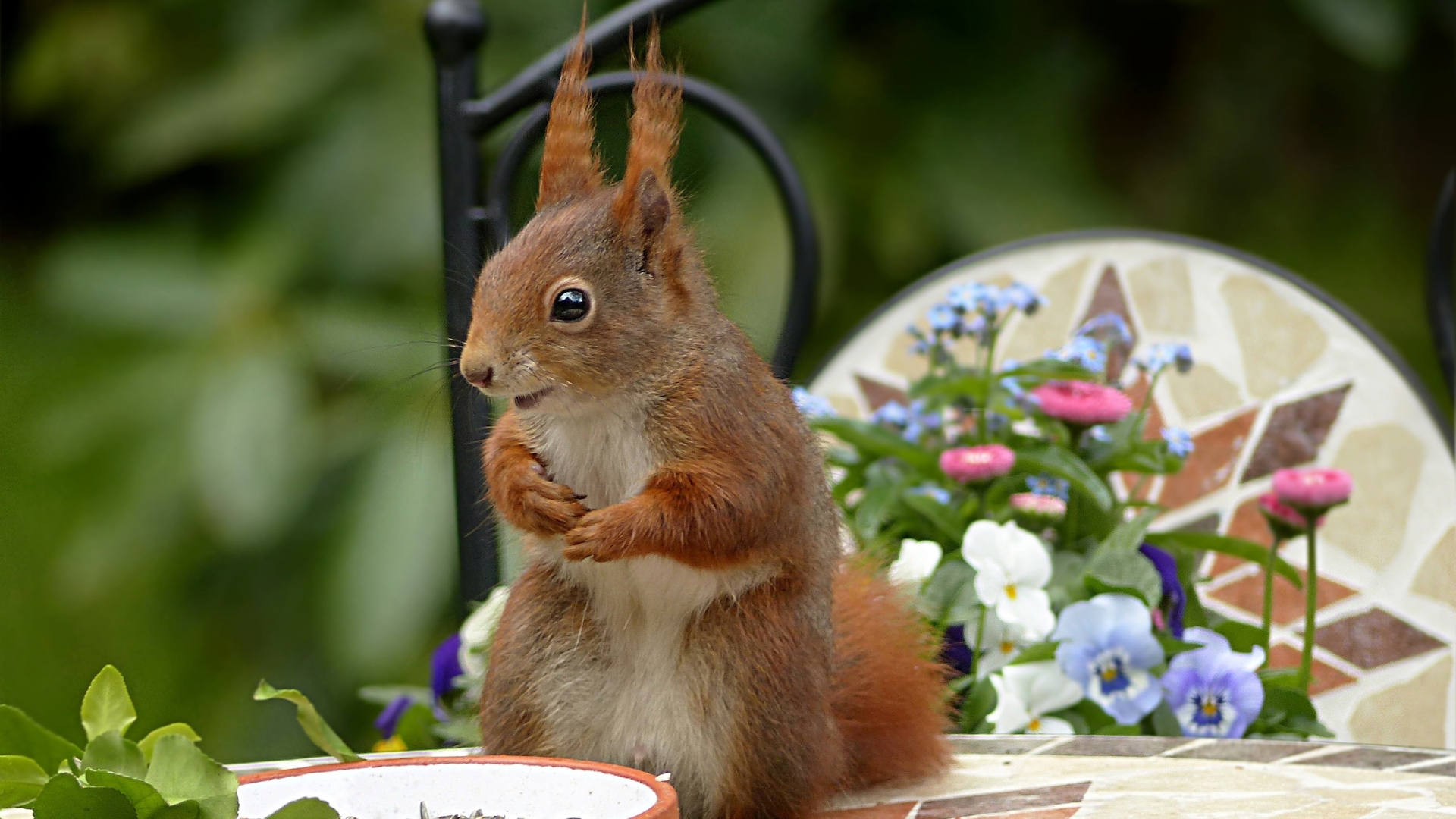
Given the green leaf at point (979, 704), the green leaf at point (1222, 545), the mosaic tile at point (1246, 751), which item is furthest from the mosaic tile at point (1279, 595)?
the mosaic tile at point (1246, 751)

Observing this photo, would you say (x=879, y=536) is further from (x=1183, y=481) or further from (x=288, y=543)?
(x=288, y=543)

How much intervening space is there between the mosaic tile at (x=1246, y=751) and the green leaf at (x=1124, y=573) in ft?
0.94

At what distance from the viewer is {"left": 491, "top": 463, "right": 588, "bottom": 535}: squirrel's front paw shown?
2.43 feet

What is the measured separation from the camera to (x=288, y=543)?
2.34 metres

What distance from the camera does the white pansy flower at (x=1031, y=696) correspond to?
122cm

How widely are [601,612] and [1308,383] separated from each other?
1063mm

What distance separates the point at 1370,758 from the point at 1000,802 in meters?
0.25

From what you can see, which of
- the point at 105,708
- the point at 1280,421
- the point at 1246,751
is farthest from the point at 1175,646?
the point at 105,708

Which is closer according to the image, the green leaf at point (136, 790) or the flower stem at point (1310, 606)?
the green leaf at point (136, 790)

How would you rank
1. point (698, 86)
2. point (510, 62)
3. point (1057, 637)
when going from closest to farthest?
point (1057, 637), point (698, 86), point (510, 62)

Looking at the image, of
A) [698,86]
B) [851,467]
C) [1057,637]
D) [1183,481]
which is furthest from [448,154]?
[1183,481]

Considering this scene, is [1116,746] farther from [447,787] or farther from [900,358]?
[900,358]

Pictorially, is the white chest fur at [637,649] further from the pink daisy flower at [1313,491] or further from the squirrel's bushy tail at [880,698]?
the pink daisy flower at [1313,491]

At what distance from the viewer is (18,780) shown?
2.32 ft
